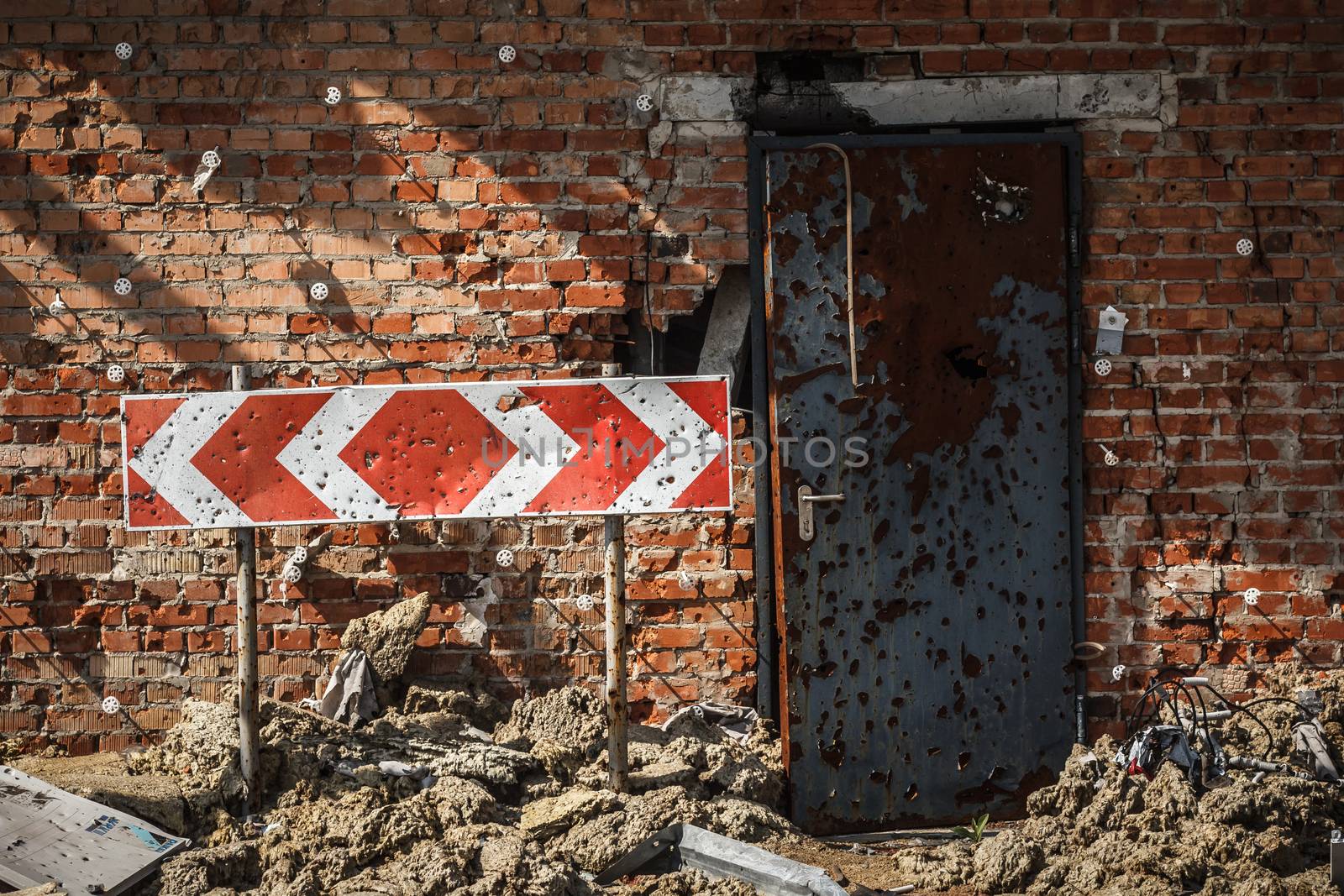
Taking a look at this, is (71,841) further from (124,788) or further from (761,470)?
(761,470)

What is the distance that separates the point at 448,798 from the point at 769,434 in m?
1.80

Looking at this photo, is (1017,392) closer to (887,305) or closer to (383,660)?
(887,305)

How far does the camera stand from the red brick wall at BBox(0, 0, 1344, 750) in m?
4.42

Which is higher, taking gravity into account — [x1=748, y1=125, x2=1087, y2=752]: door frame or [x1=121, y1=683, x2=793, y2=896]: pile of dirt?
[x1=748, y1=125, x2=1087, y2=752]: door frame

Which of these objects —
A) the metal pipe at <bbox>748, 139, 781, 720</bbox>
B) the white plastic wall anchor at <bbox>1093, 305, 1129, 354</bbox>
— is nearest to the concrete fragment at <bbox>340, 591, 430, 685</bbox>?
the metal pipe at <bbox>748, 139, 781, 720</bbox>

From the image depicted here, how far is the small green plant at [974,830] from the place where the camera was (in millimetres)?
4211

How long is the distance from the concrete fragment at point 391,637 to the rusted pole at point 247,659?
588 millimetres

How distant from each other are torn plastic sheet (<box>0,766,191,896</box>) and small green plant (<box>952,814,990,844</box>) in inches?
106

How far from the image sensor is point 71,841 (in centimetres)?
352

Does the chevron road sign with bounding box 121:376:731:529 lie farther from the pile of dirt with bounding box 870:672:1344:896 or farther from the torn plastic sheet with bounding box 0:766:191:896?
the pile of dirt with bounding box 870:672:1344:896

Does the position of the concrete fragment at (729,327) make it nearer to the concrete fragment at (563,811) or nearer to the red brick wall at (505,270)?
the red brick wall at (505,270)

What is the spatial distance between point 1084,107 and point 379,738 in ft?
11.7

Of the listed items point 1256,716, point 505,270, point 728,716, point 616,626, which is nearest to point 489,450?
point 616,626

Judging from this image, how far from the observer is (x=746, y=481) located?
15.0ft
